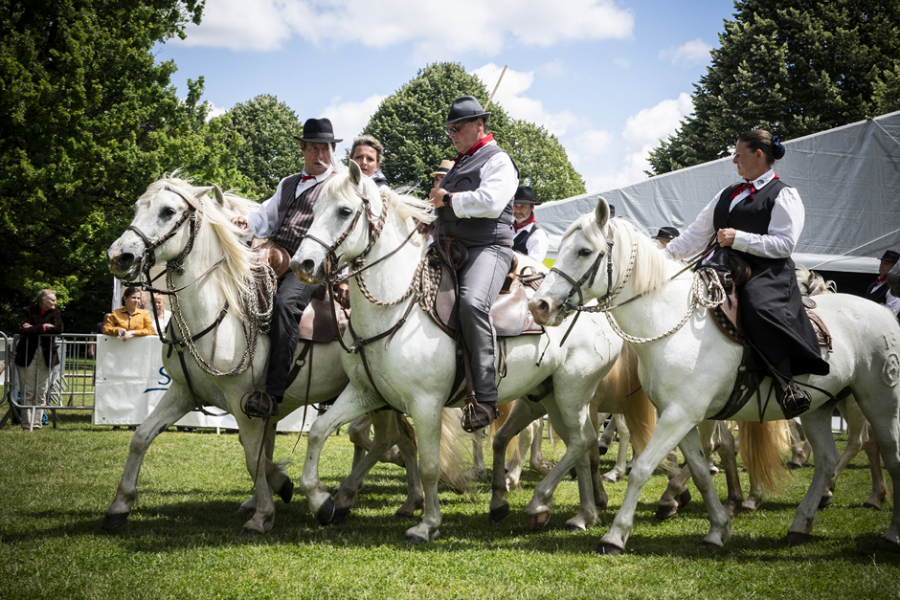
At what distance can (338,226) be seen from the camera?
4758 millimetres

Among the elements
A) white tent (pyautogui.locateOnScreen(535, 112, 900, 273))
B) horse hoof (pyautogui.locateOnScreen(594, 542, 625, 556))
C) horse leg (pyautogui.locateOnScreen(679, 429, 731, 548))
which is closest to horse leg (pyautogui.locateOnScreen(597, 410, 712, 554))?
horse hoof (pyautogui.locateOnScreen(594, 542, 625, 556))

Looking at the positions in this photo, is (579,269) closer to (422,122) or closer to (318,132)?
(318,132)

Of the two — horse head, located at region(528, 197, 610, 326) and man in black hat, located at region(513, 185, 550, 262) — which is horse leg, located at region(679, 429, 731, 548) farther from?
man in black hat, located at region(513, 185, 550, 262)

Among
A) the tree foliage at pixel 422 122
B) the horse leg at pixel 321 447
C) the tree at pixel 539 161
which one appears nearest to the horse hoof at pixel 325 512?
the horse leg at pixel 321 447

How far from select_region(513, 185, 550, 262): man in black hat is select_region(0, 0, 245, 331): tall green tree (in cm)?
1699

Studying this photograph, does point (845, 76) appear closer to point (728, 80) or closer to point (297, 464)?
point (728, 80)

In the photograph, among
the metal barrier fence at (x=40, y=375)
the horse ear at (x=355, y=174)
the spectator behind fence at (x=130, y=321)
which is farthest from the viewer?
the metal barrier fence at (x=40, y=375)

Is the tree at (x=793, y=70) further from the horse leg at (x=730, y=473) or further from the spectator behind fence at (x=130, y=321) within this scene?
the spectator behind fence at (x=130, y=321)

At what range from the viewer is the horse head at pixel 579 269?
488 cm

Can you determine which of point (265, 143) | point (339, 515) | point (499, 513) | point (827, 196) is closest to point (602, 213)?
point (499, 513)

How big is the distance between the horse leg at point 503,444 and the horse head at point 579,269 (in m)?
1.91

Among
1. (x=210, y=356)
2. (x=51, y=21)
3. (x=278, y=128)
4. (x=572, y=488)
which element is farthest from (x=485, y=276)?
(x=278, y=128)

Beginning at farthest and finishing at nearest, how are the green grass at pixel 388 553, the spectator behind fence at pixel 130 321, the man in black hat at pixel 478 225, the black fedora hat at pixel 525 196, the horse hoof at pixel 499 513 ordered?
the spectator behind fence at pixel 130 321 < the black fedora hat at pixel 525 196 < the horse hoof at pixel 499 513 < the man in black hat at pixel 478 225 < the green grass at pixel 388 553

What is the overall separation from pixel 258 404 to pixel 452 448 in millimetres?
2027
